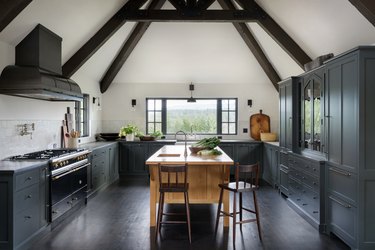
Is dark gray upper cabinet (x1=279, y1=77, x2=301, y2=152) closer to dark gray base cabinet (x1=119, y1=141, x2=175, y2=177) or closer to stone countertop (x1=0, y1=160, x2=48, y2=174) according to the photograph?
dark gray base cabinet (x1=119, y1=141, x2=175, y2=177)

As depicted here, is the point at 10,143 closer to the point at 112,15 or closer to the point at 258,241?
the point at 112,15

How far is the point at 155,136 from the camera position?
810cm

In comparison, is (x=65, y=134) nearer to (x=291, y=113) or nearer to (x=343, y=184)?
(x=291, y=113)

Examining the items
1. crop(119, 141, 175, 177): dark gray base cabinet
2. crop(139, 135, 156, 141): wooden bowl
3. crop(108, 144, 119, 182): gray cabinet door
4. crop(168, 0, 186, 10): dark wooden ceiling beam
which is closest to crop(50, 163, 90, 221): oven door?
crop(108, 144, 119, 182): gray cabinet door

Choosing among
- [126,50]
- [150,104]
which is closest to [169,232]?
[126,50]

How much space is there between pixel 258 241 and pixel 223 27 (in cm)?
494

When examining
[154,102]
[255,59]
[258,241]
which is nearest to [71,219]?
[258,241]

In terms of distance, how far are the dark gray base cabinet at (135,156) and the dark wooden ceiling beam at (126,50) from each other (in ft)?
5.65

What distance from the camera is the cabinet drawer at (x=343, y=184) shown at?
3.32 m

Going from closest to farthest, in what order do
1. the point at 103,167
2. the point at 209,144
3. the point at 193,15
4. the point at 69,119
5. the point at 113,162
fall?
1. the point at 209,144
2. the point at 193,15
3. the point at 69,119
4. the point at 103,167
5. the point at 113,162

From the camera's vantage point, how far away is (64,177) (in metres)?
4.45

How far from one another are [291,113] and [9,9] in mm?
4394

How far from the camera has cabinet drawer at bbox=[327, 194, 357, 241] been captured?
11.0ft

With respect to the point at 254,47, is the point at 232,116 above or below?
below
